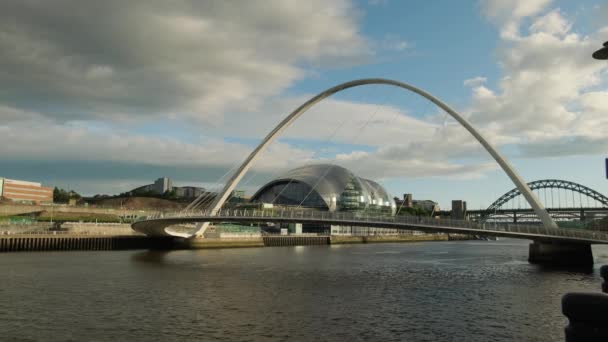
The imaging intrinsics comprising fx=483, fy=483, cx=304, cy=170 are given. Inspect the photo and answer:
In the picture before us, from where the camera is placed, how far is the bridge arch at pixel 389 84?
5262 cm

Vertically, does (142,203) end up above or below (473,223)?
above

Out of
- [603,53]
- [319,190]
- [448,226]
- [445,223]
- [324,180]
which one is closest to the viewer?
[603,53]

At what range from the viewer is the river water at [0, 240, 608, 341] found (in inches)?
734

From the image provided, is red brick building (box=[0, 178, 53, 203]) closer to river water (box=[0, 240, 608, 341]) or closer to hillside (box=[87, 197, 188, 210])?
hillside (box=[87, 197, 188, 210])

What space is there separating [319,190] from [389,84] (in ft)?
251

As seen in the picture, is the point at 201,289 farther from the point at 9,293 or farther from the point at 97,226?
the point at 97,226

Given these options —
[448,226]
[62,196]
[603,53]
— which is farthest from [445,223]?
[62,196]

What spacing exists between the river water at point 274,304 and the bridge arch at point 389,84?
13.3m

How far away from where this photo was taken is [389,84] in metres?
64.8

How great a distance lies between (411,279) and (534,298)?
1055 centimetres

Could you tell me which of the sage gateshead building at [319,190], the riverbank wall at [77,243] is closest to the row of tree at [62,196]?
the sage gateshead building at [319,190]

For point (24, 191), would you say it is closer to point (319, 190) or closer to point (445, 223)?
point (319, 190)

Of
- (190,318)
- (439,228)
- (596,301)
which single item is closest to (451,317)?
(190,318)

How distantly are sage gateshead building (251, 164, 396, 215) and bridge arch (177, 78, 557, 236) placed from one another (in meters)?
62.4
